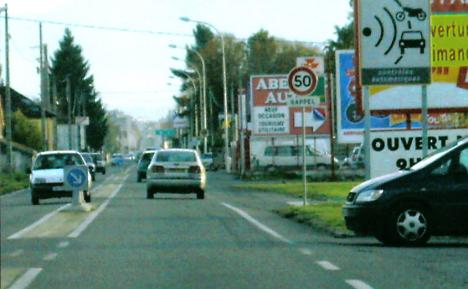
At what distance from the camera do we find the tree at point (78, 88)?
159500mm

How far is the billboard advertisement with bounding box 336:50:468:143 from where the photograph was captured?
34219mm

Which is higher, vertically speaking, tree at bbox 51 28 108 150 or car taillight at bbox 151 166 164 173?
tree at bbox 51 28 108 150

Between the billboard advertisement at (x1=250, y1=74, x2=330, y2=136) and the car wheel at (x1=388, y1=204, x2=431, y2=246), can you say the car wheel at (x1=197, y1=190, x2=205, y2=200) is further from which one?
the billboard advertisement at (x1=250, y1=74, x2=330, y2=136)

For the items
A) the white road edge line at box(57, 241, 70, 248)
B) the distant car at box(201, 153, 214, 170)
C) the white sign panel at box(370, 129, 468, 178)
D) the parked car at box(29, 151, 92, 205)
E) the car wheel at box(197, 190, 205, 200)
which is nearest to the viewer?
the white road edge line at box(57, 241, 70, 248)

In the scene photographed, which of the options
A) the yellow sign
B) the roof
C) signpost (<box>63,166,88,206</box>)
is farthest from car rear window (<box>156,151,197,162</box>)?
the roof

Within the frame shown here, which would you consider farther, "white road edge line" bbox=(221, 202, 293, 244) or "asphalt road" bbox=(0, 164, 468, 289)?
"white road edge line" bbox=(221, 202, 293, 244)

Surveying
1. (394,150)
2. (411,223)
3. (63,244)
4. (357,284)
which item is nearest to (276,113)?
(394,150)

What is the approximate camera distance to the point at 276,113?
2653 inches

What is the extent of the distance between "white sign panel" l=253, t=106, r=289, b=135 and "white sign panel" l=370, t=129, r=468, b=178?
4042cm

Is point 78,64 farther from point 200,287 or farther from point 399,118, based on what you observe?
point 200,287

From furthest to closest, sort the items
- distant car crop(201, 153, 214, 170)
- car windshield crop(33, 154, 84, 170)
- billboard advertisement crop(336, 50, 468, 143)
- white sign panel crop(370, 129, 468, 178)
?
distant car crop(201, 153, 214, 170), car windshield crop(33, 154, 84, 170), billboard advertisement crop(336, 50, 468, 143), white sign panel crop(370, 129, 468, 178)

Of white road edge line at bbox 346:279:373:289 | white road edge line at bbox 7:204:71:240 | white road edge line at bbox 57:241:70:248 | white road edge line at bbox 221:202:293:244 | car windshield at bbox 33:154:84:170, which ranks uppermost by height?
car windshield at bbox 33:154:84:170

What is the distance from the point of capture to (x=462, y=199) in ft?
59.0

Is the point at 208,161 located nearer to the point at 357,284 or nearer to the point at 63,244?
the point at 63,244
